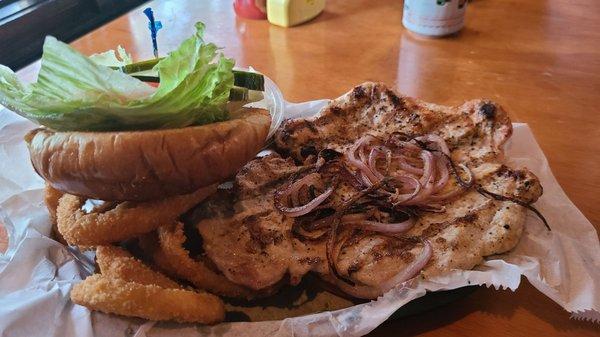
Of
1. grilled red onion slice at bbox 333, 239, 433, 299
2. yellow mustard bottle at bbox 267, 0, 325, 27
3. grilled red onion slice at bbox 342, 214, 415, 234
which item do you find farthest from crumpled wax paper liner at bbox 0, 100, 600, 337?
yellow mustard bottle at bbox 267, 0, 325, 27

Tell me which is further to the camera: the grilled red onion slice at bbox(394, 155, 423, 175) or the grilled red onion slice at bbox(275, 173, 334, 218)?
the grilled red onion slice at bbox(394, 155, 423, 175)

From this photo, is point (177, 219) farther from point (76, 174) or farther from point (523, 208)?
point (523, 208)

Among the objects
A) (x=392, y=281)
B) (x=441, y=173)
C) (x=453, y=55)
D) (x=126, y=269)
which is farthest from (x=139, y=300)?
(x=453, y=55)

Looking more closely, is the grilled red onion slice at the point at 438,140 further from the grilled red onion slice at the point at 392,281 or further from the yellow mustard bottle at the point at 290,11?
the yellow mustard bottle at the point at 290,11

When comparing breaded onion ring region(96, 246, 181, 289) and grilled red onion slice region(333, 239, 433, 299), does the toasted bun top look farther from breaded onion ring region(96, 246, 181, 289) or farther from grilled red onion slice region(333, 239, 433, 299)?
grilled red onion slice region(333, 239, 433, 299)

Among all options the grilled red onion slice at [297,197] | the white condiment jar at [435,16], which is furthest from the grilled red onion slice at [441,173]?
the white condiment jar at [435,16]

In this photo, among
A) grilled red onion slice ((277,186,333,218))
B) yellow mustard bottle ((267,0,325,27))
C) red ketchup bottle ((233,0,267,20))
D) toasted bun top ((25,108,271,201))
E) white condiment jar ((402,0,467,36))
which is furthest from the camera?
red ketchup bottle ((233,0,267,20))

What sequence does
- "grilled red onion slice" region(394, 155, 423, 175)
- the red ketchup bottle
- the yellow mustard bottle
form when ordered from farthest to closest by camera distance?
the red ketchup bottle, the yellow mustard bottle, "grilled red onion slice" region(394, 155, 423, 175)

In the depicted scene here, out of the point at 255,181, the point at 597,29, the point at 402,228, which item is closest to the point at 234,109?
the point at 255,181
